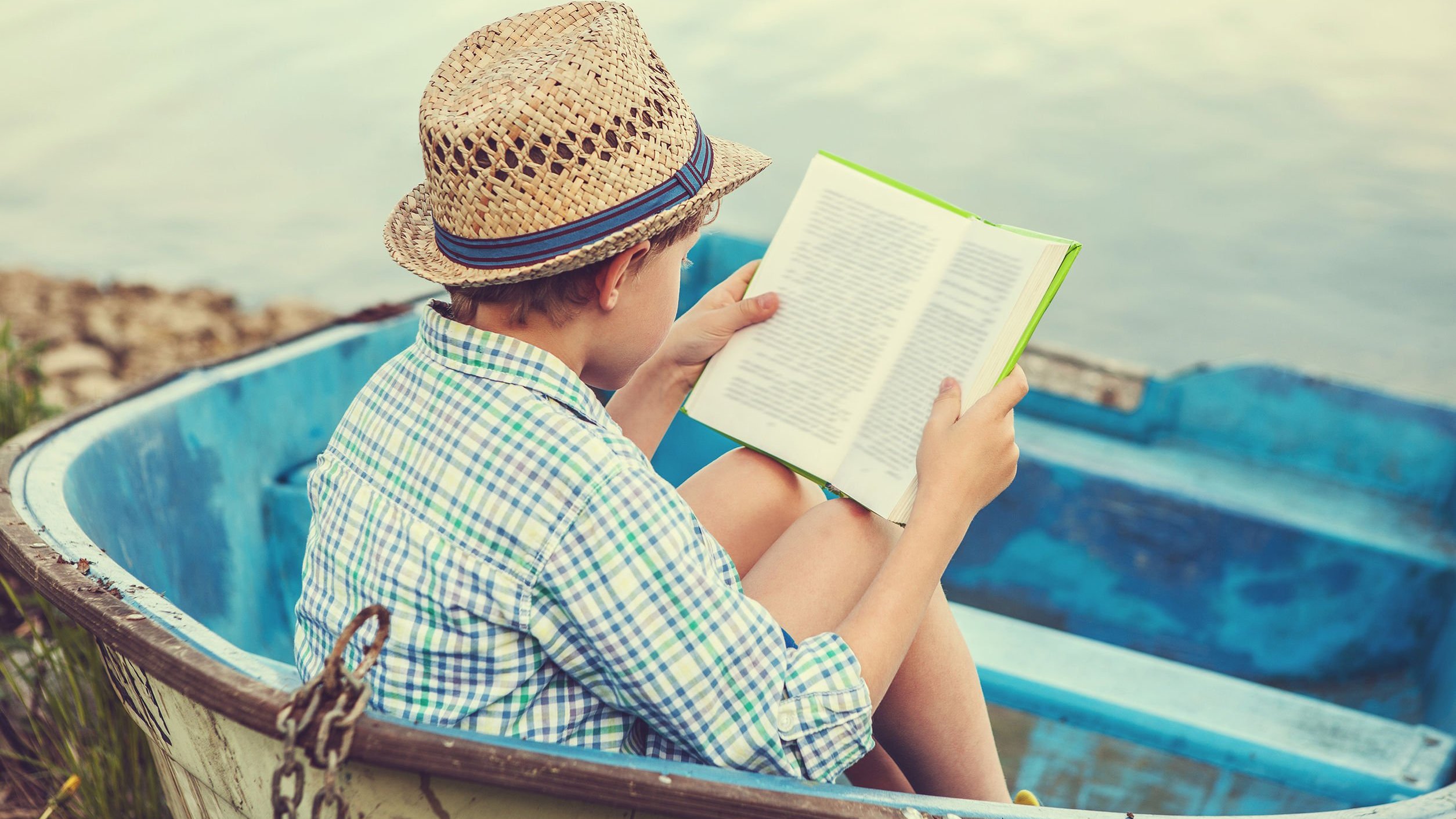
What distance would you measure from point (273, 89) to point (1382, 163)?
704cm

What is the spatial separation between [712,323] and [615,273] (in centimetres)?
44

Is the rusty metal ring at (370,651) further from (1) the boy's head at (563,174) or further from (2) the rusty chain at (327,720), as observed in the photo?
(1) the boy's head at (563,174)

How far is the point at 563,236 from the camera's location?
1.06 metres

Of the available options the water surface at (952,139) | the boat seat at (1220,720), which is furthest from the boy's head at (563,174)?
the water surface at (952,139)

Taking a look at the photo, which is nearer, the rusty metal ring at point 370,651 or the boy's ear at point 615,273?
the rusty metal ring at point 370,651

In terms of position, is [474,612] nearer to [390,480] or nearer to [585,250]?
[390,480]

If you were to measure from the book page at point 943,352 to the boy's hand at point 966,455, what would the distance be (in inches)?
1.5

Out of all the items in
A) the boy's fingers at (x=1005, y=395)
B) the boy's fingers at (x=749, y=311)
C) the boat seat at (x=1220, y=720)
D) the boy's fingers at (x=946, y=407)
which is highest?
the boy's fingers at (x=749, y=311)

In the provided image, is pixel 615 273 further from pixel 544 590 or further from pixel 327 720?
pixel 327 720

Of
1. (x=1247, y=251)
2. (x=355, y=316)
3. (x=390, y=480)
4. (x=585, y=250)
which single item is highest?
(x=585, y=250)

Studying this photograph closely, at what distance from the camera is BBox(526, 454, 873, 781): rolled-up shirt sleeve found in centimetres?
96

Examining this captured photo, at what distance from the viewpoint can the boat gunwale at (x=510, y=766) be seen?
93 centimetres

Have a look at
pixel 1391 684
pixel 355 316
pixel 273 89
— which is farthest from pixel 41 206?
pixel 1391 684

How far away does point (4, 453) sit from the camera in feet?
4.73
